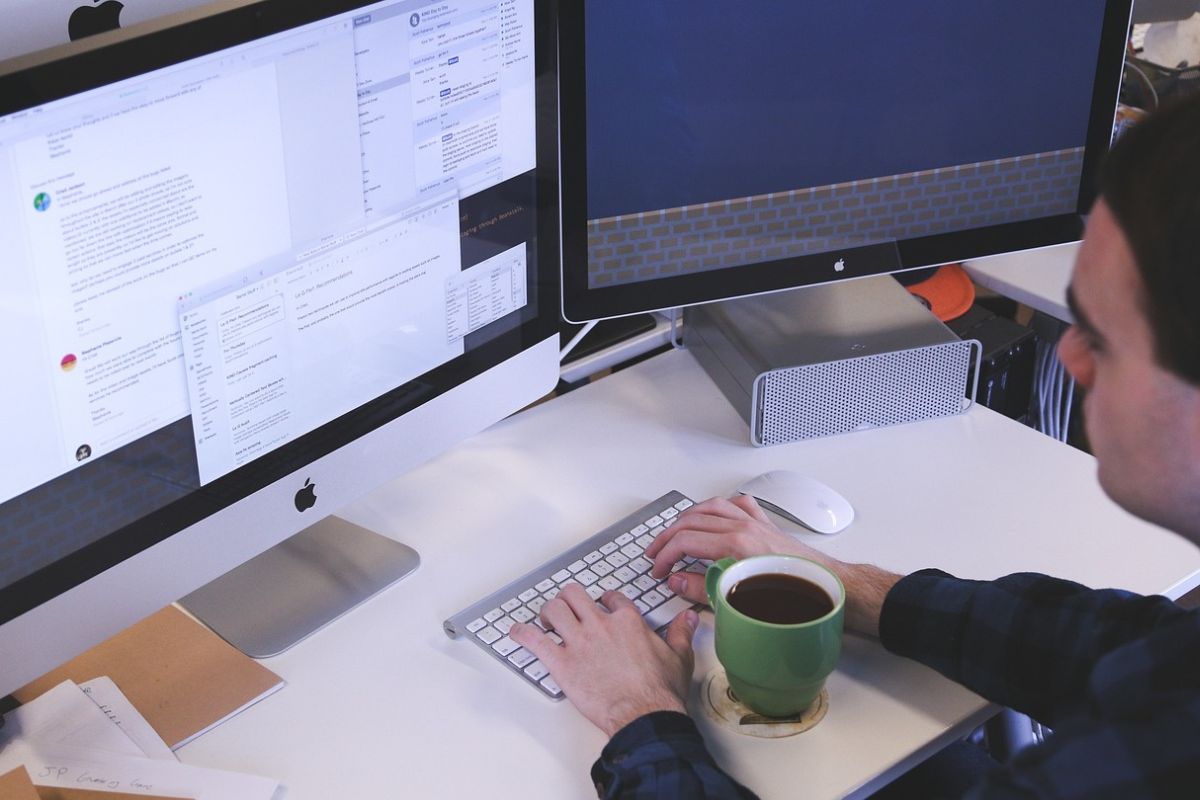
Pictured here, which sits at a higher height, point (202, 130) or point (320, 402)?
point (202, 130)

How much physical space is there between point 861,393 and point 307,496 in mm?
599

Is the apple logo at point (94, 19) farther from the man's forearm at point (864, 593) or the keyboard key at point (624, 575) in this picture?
the man's forearm at point (864, 593)

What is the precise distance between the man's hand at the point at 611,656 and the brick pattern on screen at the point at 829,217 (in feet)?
1.16

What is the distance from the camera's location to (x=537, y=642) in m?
1.05

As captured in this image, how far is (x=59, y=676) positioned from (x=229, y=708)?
15 centimetres

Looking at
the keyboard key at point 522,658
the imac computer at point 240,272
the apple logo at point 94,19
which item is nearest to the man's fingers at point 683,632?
the keyboard key at point 522,658

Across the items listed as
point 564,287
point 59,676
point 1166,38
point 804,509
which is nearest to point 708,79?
point 564,287

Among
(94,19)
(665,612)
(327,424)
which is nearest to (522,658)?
(665,612)

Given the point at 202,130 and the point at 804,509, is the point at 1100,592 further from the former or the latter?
the point at 202,130

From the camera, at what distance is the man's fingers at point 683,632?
41.1 inches

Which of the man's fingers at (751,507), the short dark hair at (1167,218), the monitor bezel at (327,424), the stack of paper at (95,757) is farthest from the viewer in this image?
the man's fingers at (751,507)

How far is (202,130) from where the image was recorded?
2.91 ft

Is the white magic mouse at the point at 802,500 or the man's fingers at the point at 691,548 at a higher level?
the man's fingers at the point at 691,548

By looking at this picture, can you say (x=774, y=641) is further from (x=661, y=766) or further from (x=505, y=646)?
(x=505, y=646)
